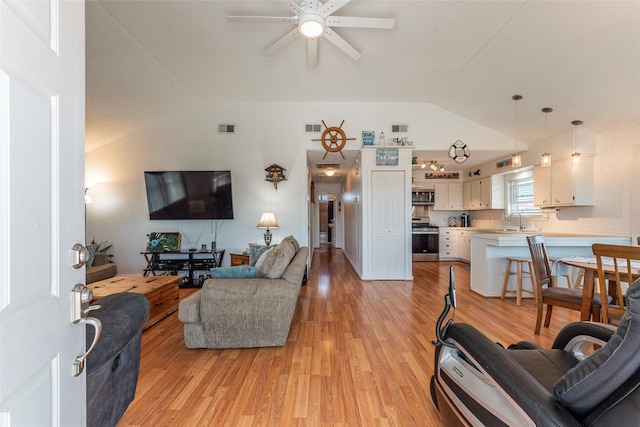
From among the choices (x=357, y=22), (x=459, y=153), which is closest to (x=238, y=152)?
(x=357, y=22)

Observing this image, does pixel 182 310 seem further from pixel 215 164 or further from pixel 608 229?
pixel 608 229

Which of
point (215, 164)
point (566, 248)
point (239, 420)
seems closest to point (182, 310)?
point (239, 420)

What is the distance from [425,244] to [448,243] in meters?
0.61

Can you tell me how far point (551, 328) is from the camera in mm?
2854

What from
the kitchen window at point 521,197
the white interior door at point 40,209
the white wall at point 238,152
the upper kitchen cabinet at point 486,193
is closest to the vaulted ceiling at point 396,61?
the white wall at point 238,152

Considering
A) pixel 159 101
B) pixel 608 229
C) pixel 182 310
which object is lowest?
pixel 182 310

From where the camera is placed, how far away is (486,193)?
6266mm

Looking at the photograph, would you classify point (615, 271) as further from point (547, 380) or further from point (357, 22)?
point (357, 22)

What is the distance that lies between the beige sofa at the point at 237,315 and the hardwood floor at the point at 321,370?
10cm

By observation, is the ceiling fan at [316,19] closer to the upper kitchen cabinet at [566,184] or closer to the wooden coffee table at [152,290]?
the wooden coffee table at [152,290]

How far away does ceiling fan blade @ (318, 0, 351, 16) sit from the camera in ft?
7.15

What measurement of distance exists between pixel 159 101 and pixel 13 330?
4.98 m

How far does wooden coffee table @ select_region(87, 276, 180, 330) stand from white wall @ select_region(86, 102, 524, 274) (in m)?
1.62

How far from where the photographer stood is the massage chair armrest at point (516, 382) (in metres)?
0.83
